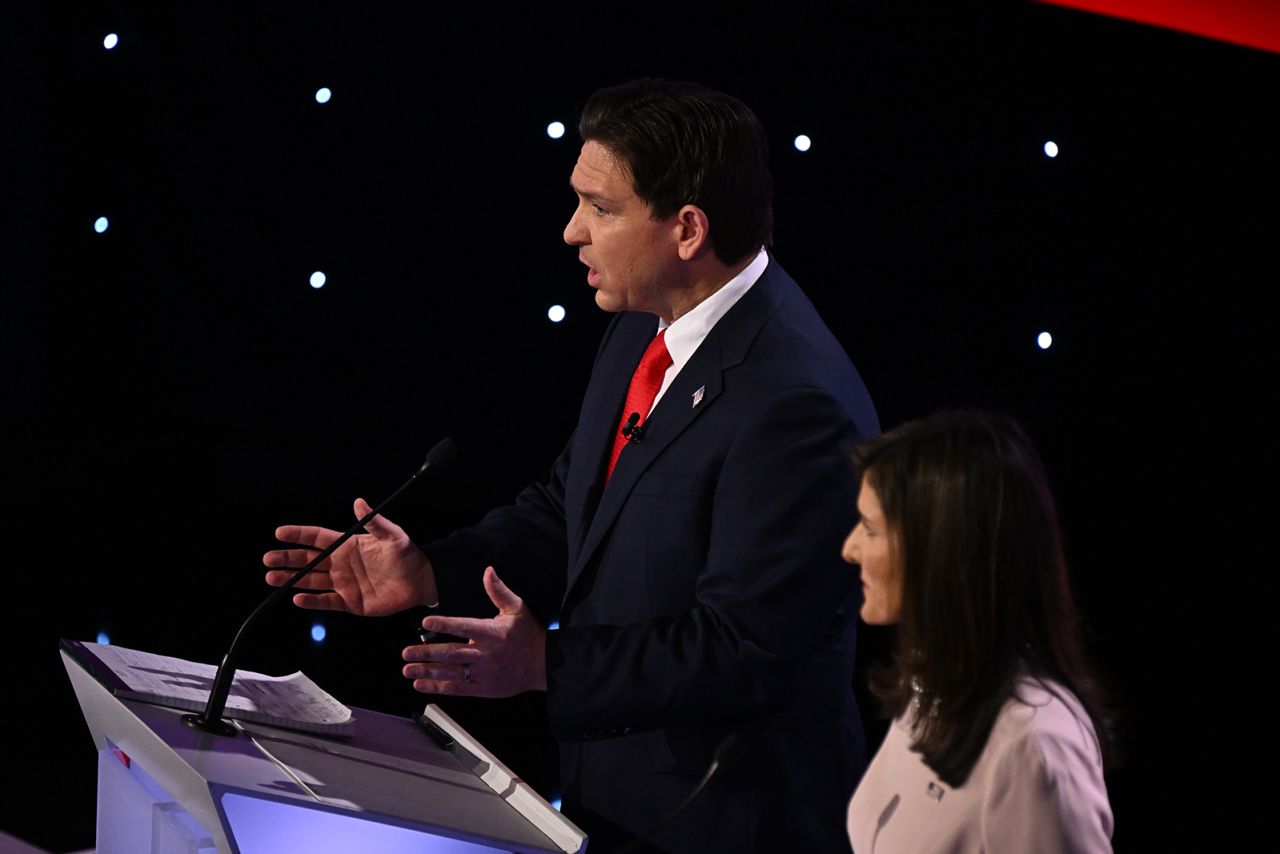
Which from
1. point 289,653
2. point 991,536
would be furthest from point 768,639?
point 289,653

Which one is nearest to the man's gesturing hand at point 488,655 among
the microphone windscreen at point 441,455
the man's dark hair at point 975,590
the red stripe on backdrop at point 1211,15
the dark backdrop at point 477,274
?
the microphone windscreen at point 441,455

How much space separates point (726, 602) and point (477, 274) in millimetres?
1632

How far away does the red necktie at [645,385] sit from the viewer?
2.01m

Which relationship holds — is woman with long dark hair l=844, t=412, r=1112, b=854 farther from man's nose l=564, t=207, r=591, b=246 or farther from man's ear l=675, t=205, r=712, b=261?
man's nose l=564, t=207, r=591, b=246

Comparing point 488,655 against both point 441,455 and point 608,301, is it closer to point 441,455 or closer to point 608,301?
point 441,455

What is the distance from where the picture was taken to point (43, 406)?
307 centimetres

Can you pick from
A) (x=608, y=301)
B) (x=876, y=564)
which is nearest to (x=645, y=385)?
(x=608, y=301)

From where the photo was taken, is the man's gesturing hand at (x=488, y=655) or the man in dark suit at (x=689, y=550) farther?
the man in dark suit at (x=689, y=550)

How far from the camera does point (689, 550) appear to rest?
180cm

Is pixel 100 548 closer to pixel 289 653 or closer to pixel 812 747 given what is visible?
pixel 289 653

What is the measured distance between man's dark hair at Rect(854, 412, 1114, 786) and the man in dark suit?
0.34 meters

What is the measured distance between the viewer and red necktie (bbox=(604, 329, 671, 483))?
201cm

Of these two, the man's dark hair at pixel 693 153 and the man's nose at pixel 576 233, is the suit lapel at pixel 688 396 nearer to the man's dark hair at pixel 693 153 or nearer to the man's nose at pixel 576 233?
the man's dark hair at pixel 693 153

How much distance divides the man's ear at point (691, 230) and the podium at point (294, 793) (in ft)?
2.25
